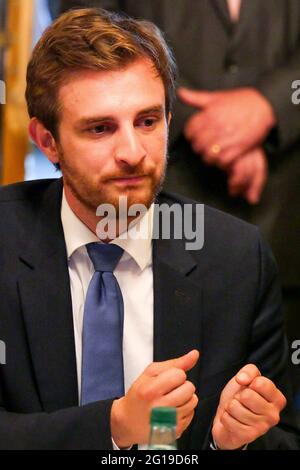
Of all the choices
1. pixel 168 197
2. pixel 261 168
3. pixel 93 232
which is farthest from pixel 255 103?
pixel 93 232

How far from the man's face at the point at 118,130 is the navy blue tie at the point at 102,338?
160 mm

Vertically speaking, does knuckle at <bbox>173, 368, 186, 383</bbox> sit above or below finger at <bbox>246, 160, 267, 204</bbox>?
below

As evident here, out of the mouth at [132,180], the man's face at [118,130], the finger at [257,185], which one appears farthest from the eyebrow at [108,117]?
the finger at [257,185]

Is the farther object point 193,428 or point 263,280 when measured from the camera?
point 263,280

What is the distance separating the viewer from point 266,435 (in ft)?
6.46

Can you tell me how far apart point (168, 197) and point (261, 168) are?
0.54 metres

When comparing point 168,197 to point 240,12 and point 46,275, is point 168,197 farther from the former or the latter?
point 240,12

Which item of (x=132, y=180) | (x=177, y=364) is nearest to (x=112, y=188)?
(x=132, y=180)

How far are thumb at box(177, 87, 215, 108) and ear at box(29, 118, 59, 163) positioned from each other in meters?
0.59

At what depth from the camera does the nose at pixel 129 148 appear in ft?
6.35

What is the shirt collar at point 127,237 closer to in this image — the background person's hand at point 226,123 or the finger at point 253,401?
the finger at point 253,401

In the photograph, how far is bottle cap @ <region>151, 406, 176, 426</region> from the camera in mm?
1525

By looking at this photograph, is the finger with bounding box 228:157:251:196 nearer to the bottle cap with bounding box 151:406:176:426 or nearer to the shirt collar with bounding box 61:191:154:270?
Answer: the shirt collar with bounding box 61:191:154:270

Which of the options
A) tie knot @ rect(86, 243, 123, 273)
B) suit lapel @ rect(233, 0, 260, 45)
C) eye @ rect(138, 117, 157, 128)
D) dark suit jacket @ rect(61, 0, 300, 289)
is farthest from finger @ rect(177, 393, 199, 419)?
suit lapel @ rect(233, 0, 260, 45)
